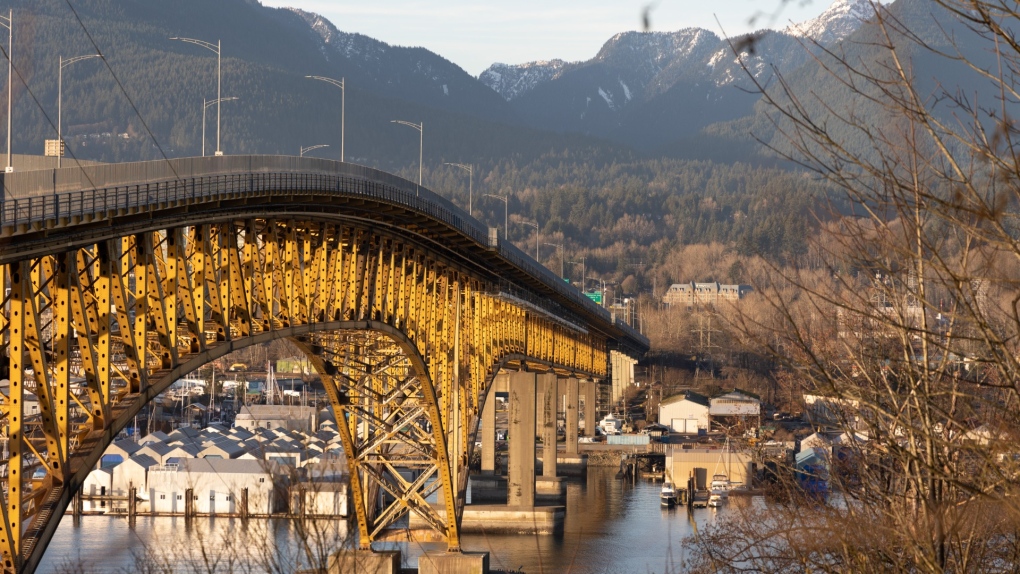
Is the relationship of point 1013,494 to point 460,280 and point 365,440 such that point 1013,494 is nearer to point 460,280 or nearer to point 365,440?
point 365,440

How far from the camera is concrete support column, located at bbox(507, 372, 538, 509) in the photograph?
8394 centimetres

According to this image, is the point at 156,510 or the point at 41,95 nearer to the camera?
the point at 156,510

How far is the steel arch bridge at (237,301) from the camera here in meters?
23.5

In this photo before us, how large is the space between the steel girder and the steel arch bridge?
6 cm

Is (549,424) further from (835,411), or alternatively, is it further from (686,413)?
(835,411)

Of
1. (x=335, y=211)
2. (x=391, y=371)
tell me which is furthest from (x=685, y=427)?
(x=335, y=211)

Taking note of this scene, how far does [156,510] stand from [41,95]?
222 feet

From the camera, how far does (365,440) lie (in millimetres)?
54625

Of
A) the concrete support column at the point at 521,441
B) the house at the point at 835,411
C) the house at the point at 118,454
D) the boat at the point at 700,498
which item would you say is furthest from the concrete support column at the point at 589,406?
the house at the point at 835,411

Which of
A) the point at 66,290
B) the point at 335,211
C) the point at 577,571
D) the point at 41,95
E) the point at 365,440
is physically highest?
A: the point at 41,95

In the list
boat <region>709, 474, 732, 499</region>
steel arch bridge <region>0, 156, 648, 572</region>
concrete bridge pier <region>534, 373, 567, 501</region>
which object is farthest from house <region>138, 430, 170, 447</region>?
boat <region>709, 474, 732, 499</region>

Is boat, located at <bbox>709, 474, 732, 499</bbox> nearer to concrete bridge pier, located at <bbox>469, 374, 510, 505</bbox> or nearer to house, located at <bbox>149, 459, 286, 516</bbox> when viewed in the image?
concrete bridge pier, located at <bbox>469, 374, 510, 505</bbox>

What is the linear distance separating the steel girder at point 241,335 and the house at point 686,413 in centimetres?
6377

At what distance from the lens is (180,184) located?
1160 inches
